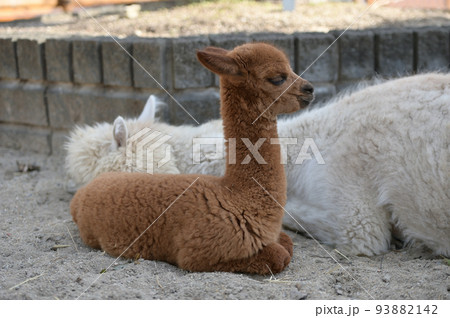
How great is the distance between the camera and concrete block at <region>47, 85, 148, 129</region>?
560 cm

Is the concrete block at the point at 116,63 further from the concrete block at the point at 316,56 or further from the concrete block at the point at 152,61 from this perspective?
the concrete block at the point at 316,56

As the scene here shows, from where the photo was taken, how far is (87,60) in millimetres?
5738

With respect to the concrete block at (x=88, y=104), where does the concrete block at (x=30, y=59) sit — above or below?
above

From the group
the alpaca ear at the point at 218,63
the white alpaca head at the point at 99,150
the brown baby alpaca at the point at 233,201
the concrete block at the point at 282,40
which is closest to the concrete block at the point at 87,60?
the white alpaca head at the point at 99,150

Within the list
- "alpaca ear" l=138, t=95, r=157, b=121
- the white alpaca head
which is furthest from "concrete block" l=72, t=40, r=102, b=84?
the white alpaca head

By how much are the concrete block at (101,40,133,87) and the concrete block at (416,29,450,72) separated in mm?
2917

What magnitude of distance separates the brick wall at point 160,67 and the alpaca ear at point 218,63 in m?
2.41

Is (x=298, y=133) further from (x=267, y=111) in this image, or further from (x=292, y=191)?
(x=267, y=111)

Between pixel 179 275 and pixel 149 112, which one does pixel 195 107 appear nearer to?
pixel 149 112

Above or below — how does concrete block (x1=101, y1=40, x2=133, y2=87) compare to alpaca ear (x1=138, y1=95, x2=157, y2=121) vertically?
above

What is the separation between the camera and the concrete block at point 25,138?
20.8 ft

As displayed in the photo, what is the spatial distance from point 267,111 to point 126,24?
185 inches

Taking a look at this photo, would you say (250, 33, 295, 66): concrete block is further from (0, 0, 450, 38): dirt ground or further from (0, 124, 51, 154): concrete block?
(0, 124, 51, 154): concrete block

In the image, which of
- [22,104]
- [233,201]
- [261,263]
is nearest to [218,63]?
[233,201]
